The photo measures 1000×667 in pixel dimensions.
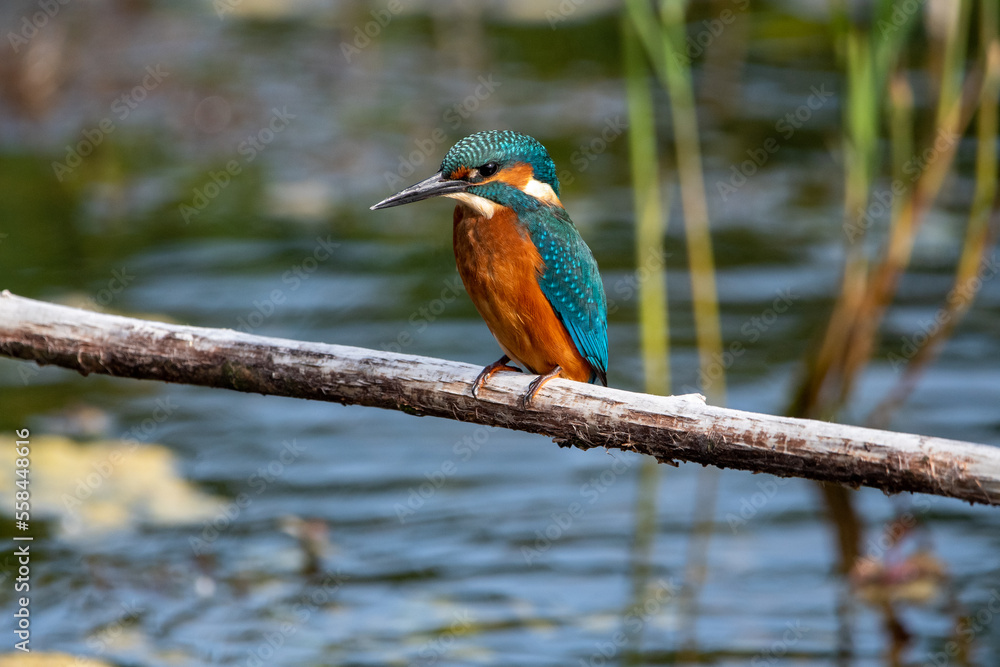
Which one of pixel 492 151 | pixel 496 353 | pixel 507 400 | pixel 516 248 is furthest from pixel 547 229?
pixel 496 353

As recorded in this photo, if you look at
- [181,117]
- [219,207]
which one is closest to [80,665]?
[219,207]

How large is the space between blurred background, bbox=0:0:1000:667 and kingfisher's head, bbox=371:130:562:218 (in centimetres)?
88

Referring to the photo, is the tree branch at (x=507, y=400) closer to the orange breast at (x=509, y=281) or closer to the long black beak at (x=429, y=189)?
the orange breast at (x=509, y=281)

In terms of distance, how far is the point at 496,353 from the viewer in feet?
20.1

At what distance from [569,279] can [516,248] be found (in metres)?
0.23

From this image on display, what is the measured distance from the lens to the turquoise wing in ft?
11.3

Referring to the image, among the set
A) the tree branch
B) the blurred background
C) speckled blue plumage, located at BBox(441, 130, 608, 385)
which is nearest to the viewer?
the tree branch

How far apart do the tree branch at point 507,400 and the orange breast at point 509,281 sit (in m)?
0.31

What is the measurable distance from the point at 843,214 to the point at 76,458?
5.14 m

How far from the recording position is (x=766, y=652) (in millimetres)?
4059

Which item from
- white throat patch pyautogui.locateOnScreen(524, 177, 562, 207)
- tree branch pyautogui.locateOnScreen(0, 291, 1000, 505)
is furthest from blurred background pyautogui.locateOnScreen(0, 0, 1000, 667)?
tree branch pyautogui.locateOnScreen(0, 291, 1000, 505)

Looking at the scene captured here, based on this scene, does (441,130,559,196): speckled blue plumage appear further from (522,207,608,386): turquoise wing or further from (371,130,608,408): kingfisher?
(522,207,608,386): turquoise wing

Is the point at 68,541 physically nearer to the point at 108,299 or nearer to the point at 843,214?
the point at 108,299

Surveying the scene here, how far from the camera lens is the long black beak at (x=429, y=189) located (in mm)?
3258
